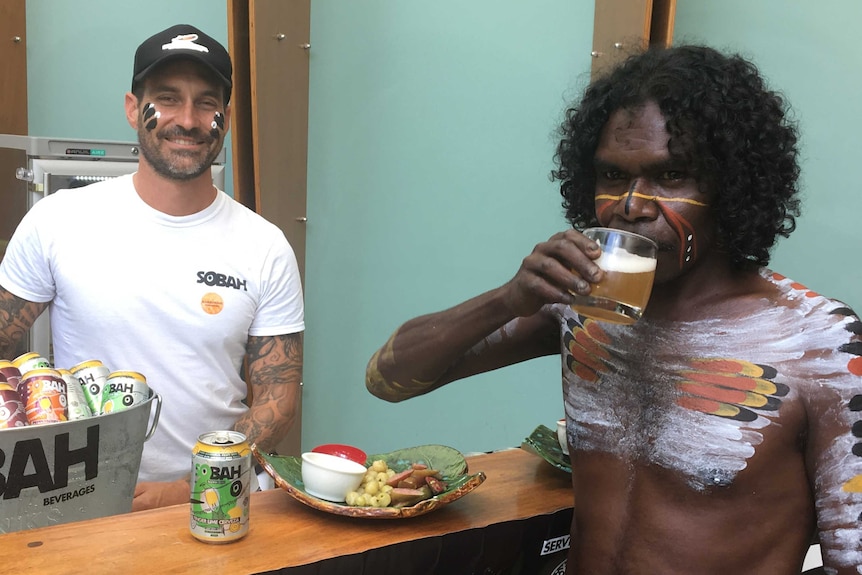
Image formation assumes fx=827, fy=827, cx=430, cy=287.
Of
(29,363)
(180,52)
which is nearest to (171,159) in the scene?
(180,52)

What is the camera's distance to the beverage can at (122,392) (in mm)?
1425

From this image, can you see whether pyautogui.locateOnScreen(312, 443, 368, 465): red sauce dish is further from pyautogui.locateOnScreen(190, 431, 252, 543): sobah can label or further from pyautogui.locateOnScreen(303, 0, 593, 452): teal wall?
pyautogui.locateOnScreen(303, 0, 593, 452): teal wall

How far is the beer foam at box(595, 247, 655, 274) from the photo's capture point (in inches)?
52.6

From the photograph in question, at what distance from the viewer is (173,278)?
7.16 feet

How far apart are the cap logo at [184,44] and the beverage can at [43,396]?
1155 mm

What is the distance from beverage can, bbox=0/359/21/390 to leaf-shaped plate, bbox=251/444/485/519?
415 millimetres

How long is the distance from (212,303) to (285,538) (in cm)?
87

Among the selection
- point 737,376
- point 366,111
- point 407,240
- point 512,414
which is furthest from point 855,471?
point 366,111

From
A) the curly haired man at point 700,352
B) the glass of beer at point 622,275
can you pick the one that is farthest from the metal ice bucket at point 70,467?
the glass of beer at point 622,275

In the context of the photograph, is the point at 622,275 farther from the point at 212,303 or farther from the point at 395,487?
the point at 212,303

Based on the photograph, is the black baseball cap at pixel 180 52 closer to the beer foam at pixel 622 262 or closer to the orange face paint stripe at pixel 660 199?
the orange face paint stripe at pixel 660 199

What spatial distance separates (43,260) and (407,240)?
2.12m

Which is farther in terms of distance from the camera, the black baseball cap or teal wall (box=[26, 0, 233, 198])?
teal wall (box=[26, 0, 233, 198])

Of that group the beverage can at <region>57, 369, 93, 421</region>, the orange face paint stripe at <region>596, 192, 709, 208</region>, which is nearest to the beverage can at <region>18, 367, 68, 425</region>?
the beverage can at <region>57, 369, 93, 421</region>
